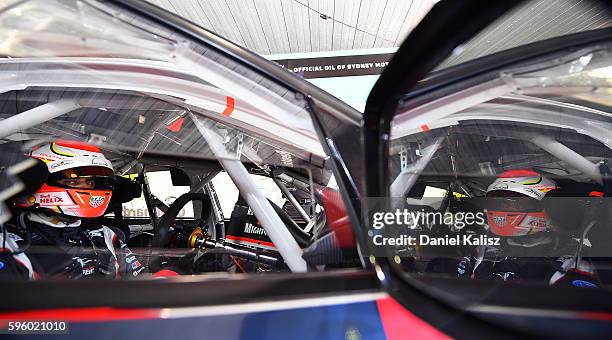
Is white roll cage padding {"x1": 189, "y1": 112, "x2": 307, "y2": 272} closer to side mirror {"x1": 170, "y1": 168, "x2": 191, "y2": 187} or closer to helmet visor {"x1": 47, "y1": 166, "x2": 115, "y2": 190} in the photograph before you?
helmet visor {"x1": 47, "y1": 166, "x2": 115, "y2": 190}

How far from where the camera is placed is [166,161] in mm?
2520

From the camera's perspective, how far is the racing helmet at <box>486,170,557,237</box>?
3.54 ft

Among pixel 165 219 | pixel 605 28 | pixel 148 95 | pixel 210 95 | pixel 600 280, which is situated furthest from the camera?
pixel 165 219

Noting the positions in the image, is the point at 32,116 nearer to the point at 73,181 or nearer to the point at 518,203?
the point at 73,181

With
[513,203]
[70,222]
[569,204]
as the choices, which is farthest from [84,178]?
[569,204]

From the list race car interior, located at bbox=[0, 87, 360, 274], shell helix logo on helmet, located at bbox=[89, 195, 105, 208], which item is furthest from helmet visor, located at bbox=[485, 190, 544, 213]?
shell helix logo on helmet, located at bbox=[89, 195, 105, 208]

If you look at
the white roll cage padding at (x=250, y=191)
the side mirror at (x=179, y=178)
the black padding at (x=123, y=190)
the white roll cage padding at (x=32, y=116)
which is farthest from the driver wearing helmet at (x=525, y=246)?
the side mirror at (x=179, y=178)

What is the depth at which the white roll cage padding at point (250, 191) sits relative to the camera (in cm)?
152

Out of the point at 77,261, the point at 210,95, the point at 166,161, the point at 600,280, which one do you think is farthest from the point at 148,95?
the point at 600,280

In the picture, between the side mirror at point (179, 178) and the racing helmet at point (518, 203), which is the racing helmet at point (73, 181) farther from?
the racing helmet at point (518, 203)

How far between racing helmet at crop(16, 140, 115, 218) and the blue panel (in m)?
1.16

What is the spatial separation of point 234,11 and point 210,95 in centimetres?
444

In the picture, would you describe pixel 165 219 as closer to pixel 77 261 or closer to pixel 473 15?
pixel 77 261

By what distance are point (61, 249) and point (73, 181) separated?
0.35 meters
